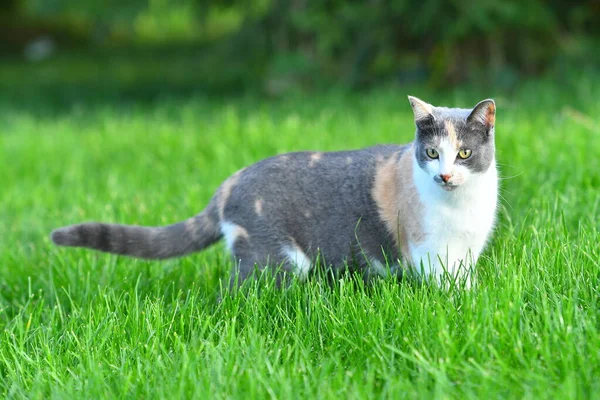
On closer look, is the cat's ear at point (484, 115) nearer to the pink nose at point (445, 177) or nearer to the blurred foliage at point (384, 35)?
the pink nose at point (445, 177)

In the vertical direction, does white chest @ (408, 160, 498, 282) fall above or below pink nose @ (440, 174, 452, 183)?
below

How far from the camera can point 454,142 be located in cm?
349

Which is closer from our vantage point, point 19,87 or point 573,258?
point 573,258

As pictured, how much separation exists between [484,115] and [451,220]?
513 mm

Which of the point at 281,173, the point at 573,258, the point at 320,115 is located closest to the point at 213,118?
the point at 320,115

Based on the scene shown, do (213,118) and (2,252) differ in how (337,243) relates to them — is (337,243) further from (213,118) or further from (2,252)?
(213,118)

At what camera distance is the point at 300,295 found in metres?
3.52

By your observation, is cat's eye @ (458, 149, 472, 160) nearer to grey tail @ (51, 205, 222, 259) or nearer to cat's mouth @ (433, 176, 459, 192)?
cat's mouth @ (433, 176, 459, 192)

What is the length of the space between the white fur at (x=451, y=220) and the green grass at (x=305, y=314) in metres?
0.15

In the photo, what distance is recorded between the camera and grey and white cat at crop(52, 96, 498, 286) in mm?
3551

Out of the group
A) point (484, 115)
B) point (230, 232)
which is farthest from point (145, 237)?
point (484, 115)

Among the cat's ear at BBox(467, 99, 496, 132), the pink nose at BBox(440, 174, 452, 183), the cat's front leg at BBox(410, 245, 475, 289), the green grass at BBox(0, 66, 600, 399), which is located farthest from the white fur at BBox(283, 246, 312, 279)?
the cat's ear at BBox(467, 99, 496, 132)

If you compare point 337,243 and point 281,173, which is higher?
point 281,173

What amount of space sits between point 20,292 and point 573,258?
10.0 ft
